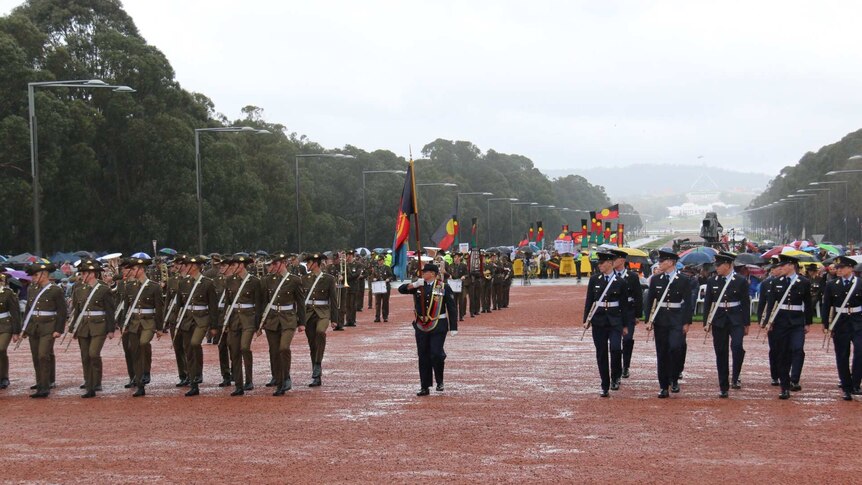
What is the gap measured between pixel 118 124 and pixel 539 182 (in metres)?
118

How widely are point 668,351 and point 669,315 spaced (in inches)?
18.8

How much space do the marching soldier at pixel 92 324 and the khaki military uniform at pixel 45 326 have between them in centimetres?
25

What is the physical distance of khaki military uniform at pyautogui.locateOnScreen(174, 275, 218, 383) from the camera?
16.1 meters

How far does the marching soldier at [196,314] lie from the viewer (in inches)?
635

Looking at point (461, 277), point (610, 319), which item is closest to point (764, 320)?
point (610, 319)

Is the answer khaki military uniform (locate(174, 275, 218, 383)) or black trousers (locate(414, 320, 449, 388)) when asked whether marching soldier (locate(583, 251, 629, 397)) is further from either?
khaki military uniform (locate(174, 275, 218, 383))

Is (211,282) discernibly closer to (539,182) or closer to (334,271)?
(334,271)

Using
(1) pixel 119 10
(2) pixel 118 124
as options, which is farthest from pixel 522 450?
(1) pixel 119 10

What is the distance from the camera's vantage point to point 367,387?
16.3 m

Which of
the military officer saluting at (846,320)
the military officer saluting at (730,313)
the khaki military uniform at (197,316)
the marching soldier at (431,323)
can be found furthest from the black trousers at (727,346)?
the khaki military uniform at (197,316)

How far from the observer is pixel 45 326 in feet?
53.4

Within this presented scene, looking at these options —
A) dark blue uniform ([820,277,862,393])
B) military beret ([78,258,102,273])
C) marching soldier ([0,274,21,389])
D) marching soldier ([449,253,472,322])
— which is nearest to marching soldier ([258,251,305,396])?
military beret ([78,258,102,273])

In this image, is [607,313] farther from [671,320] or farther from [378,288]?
[378,288]

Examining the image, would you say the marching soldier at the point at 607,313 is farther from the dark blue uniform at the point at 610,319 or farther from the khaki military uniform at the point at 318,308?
the khaki military uniform at the point at 318,308
